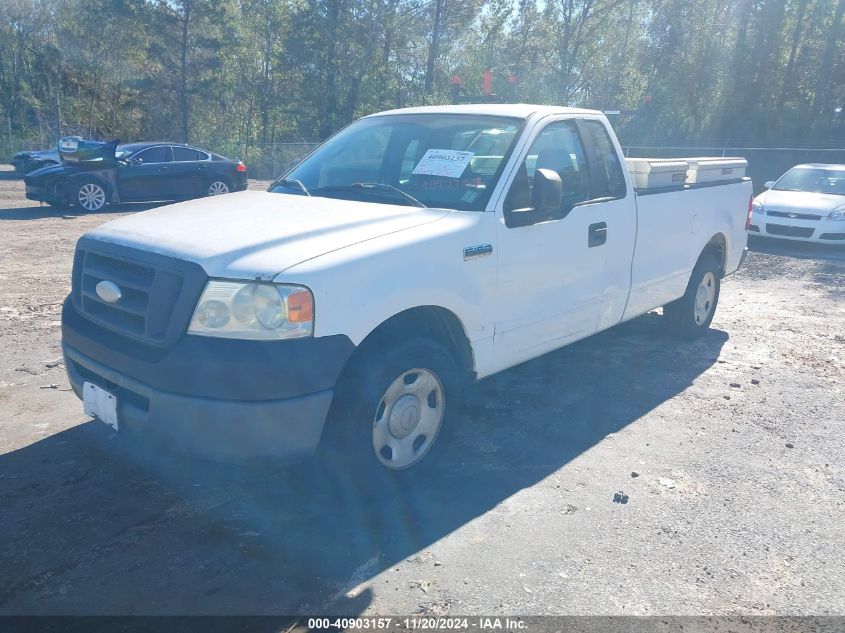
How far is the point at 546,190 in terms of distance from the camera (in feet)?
13.7

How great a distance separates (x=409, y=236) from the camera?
3.64 meters

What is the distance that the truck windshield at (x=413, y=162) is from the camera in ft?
13.9

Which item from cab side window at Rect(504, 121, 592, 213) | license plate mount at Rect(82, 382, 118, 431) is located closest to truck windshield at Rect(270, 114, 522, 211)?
cab side window at Rect(504, 121, 592, 213)

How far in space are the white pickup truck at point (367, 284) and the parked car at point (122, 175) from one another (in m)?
11.5

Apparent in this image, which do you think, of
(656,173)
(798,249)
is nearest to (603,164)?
(656,173)

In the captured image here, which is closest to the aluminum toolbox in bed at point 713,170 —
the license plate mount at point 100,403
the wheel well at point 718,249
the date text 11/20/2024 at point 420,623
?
the wheel well at point 718,249

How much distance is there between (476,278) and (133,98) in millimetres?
42850

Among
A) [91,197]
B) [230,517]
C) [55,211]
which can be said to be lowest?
[55,211]

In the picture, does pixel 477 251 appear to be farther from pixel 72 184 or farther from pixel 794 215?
pixel 72 184

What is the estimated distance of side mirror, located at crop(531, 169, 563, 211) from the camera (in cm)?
418

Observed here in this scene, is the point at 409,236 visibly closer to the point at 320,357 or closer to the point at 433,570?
the point at 320,357

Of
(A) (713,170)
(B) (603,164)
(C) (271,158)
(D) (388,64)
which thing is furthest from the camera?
(D) (388,64)

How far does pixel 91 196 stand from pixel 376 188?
40.9 ft

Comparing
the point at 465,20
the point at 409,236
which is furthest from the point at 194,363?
the point at 465,20
